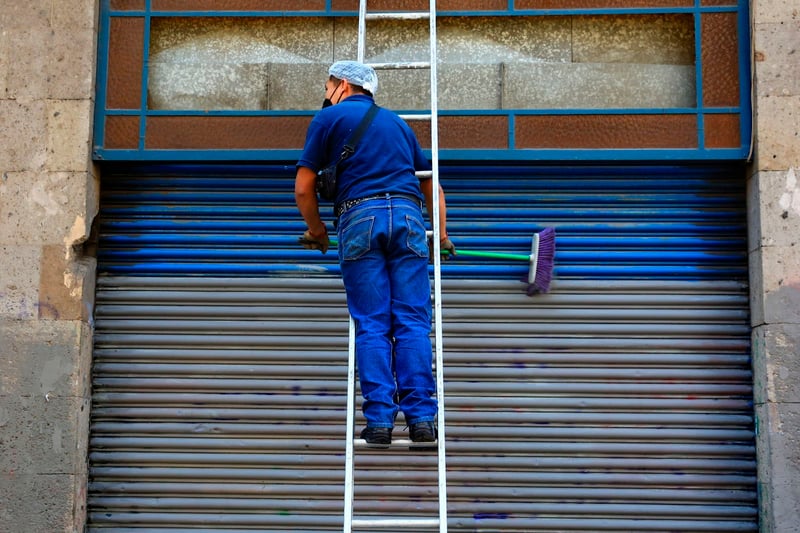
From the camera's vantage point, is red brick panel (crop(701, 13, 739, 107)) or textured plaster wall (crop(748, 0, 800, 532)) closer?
textured plaster wall (crop(748, 0, 800, 532))

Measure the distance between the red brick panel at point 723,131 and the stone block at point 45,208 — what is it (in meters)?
3.89

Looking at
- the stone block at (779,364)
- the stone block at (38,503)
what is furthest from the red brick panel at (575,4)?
the stone block at (38,503)

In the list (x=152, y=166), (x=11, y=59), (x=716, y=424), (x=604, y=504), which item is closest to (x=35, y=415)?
(x=152, y=166)

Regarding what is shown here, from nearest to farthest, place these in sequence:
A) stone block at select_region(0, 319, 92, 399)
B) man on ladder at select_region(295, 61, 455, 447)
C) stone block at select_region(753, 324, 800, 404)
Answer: man on ladder at select_region(295, 61, 455, 447) → stone block at select_region(753, 324, 800, 404) → stone block at select_region(0, 319, 92, 399)

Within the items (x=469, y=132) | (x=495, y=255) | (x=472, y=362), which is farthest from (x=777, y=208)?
(x=472, y=362)

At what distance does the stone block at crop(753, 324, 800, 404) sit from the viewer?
6.30 metres

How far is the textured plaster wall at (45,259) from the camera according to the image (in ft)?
20.9

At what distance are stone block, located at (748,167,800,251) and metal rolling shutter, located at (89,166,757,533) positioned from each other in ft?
0.92

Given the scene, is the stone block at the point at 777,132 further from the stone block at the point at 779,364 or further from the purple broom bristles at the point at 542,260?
the purple broom bristles at the point at 542,260

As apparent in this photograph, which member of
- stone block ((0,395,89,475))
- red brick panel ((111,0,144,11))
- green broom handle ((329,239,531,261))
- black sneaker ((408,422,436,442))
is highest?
red brick panel ((111,0,144,11))

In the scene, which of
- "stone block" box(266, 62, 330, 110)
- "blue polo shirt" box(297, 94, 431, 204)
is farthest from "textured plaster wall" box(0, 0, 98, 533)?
"blue polo shirt" box(297, 94, 431, 204)

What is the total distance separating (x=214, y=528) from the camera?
651 cm

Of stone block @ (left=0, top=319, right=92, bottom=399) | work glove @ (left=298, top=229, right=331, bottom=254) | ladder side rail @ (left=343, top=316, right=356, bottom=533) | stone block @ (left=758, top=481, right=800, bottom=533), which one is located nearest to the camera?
ladder side rail @ (left=343, top=316, right=356, bottom=533)

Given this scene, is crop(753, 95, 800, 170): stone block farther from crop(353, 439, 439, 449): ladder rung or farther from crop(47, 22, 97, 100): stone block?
crop(47, 22, 97, 100): stone block
